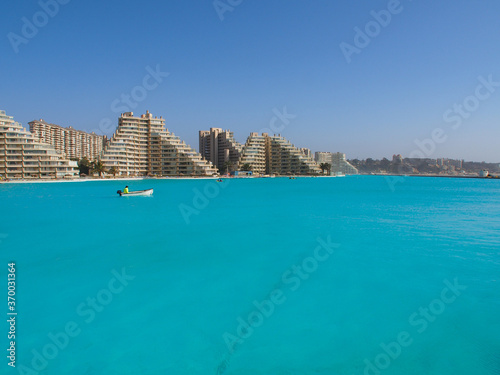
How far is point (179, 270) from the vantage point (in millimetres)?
Result: 14570

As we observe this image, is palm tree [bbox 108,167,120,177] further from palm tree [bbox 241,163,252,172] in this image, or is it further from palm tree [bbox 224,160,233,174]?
palm tree [bbox 241,163,252,172]

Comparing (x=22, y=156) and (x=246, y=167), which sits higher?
(x=22, y=156)

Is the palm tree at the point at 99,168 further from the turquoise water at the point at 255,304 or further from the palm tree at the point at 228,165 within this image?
the turquoise water at the point at 255,304

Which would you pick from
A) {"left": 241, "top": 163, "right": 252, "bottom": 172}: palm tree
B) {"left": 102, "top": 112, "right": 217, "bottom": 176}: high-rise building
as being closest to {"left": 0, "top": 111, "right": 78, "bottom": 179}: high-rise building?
{"left": 102, "top": 112, "right": 217, "bottom": 176}: high-rise building

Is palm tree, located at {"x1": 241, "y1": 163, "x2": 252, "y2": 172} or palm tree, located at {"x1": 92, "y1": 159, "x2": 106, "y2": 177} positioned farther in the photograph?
palm tree, located at {"x1": 241, "y1": 163, "x2": 252, "y2": 172}

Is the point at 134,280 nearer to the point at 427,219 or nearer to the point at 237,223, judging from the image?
the point at 237,223

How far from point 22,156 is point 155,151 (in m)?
52.0

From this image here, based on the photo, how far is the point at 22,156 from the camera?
4232 inches

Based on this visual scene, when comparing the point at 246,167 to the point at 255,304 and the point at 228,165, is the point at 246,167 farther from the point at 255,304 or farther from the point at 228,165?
the point at 255,304

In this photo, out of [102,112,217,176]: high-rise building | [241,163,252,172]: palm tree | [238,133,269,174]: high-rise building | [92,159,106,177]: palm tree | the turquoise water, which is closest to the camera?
the turquoise water

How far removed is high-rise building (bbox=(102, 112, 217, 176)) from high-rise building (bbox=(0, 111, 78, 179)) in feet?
110

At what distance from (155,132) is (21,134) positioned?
51.8 metres

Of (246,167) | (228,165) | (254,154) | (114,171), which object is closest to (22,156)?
(114,171)

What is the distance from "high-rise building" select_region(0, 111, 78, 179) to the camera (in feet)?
351
